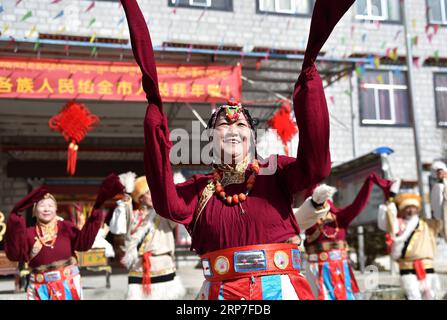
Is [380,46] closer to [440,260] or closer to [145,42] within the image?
[440,260]

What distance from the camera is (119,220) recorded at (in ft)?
21.2

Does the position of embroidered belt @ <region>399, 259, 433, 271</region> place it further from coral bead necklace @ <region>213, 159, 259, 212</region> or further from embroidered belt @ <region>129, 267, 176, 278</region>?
coral bead necklace @ <region>213, 159, 259, 212</region>

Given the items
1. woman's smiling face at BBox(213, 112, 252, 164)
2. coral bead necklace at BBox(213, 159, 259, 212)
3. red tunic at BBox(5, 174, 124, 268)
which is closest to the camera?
coral bead necklace at BBox(213, 159, 259, 212)

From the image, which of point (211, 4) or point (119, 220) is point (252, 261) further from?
point (211, 4)

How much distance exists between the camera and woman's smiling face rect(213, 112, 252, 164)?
281 cm

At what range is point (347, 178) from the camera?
500 inches

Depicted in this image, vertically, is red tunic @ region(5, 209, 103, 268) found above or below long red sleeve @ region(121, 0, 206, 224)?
below

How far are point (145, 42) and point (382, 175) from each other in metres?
9.19

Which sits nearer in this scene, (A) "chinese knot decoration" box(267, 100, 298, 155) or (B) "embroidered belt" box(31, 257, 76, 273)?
(B) "embroidered belt" box(31, 257, 76, 273)

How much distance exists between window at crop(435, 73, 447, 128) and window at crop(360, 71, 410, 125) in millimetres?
932

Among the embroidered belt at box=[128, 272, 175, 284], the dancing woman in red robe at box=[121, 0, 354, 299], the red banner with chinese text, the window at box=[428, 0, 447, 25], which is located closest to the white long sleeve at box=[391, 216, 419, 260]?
the embroidered belt at box=[128, 272, 175, 284]

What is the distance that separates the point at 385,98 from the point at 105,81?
820 centimetres

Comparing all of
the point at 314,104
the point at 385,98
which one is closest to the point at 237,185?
the point at 314,104

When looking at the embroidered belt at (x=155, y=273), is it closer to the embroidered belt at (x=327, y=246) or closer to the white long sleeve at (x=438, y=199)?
the embroidered belt at (x=327, y=246)
